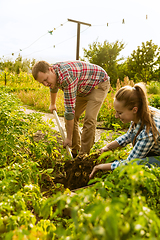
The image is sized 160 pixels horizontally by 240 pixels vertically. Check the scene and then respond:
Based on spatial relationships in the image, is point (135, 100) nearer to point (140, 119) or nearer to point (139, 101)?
point (139, 101)

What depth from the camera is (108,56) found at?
19.0 metres

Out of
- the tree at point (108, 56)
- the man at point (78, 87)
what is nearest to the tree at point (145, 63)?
the tree at point (108, 56)

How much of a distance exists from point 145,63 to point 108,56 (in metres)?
3.92

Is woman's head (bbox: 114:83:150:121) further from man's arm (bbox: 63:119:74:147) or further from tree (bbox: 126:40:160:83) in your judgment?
tree (bbox: 126:40:160:83)

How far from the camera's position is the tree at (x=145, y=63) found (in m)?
19.4

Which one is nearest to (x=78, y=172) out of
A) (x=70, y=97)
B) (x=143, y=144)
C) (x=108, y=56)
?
(x=143, y=144)

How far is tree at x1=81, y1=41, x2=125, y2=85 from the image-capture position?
18.8m

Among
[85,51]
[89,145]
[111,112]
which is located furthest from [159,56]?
[89,145]

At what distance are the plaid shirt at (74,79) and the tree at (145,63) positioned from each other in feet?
57.0

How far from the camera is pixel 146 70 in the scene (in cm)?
1959

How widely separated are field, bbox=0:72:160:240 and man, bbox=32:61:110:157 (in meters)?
0.41

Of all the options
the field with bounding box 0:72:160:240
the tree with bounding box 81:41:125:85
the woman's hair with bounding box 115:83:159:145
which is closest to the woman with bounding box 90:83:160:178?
the woman's hair with bounding box 115:83:159:145

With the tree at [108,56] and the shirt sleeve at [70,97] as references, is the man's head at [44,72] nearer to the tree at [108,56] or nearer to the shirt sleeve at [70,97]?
the shirt sleeve at [70,97]

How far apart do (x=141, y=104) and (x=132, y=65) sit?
19.1 meters
